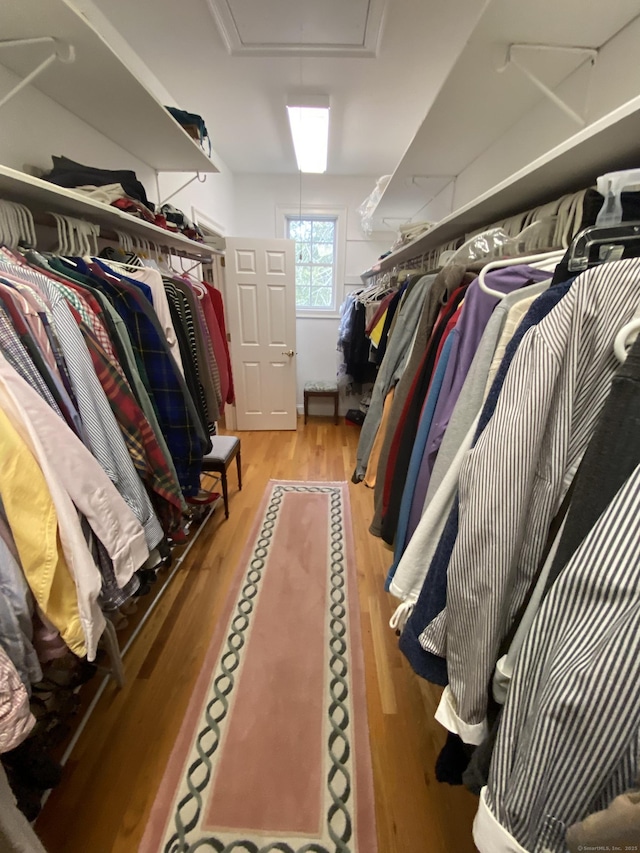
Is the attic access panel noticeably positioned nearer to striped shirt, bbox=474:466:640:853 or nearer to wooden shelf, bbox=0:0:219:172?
wooden shelf, bbox=0:0:219:172

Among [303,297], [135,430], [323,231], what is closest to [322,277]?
[303,297]

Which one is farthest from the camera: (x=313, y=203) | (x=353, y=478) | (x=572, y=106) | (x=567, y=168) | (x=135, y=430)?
(x=313, y=203)

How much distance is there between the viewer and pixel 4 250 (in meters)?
0.91

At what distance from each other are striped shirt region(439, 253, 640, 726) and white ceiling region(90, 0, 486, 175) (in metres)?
1.35

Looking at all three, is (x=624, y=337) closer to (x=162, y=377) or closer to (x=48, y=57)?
(x=162, y=377)

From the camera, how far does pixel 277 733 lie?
3.89 ft

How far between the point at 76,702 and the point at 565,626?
1550 mm

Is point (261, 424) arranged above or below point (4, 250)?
below

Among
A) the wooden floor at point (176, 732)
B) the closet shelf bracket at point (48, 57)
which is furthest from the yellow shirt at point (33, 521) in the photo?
the closet shelf bracket at point (48, 57)

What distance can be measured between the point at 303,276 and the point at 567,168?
3.63 m

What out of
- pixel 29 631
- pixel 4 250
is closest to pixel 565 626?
pixel 29 631

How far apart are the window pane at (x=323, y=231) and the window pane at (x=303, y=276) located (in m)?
0.34

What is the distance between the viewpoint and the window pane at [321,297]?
421cm

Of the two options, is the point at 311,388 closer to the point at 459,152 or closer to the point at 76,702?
the point at 459,152
